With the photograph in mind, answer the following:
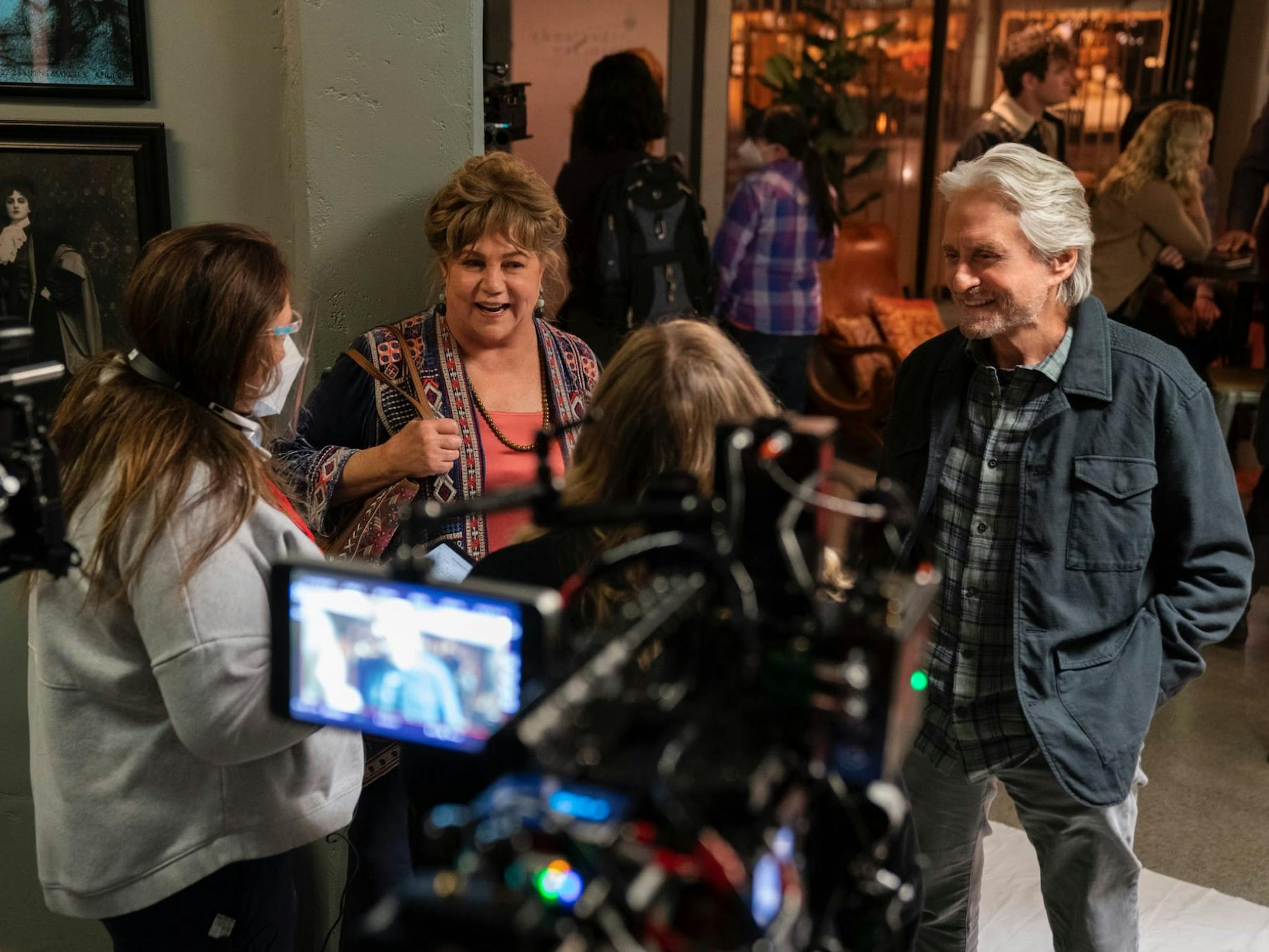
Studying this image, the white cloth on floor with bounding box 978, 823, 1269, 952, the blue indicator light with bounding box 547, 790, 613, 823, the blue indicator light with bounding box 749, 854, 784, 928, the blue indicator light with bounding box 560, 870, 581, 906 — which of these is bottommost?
the white cloth on floor with bounding box 978, 823, 1269, 952

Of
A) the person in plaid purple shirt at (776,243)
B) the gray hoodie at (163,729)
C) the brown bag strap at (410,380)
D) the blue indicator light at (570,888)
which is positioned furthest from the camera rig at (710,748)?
the person in plaid purple shirt at (776,243)

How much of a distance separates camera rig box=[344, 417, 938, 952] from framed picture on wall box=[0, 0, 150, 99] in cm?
182

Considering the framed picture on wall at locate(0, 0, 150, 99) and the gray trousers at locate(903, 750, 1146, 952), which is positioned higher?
the framed picture on wall at locate(0, 0, 150, 99)

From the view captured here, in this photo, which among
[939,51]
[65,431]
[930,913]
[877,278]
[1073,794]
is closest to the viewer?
[65,431]

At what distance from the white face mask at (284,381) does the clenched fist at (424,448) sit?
1.00ft

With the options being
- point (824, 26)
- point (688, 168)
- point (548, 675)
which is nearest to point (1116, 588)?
point (548, 675)

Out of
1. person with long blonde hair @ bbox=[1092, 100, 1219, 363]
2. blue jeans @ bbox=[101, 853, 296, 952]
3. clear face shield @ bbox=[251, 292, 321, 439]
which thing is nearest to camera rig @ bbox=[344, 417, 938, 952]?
clear face shield @ bbox=[251, 292, 321, 439]

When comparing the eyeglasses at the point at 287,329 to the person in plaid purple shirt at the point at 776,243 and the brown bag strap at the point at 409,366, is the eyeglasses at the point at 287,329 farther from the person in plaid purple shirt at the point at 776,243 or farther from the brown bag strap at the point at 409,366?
the person in plaid purple shirt at the point at 776,243

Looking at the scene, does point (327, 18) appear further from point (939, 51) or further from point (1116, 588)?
point (939, 51)

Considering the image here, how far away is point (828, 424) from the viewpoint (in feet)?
3.28

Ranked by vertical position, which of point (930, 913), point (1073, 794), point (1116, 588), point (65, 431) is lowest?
point (930, 913)

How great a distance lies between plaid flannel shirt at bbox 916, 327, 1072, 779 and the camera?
204 centimetres

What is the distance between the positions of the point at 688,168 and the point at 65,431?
6.06 m

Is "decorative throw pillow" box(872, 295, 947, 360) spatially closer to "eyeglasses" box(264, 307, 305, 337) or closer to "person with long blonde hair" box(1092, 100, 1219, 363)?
"person with long blonde hair" box(1092, 100, 1219, 363)
